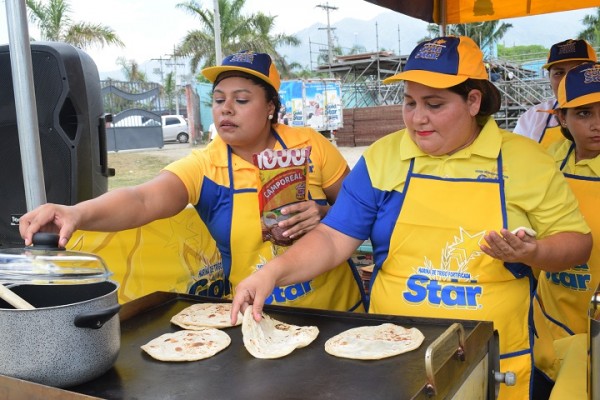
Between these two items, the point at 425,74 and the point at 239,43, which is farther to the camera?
the point at 239,43

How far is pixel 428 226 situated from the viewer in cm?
186

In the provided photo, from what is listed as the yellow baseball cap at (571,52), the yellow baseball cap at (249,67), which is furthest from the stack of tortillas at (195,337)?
the yellow baseball cap at (571,52)

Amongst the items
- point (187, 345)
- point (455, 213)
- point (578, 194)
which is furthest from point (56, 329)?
point (578, 194)

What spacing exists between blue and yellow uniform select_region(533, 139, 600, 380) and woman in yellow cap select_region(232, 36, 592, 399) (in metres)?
0.62

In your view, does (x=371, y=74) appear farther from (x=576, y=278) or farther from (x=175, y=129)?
(x=576, y=278)

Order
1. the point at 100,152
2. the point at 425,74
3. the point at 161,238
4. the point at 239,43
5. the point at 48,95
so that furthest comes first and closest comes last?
the point at 239,43
the point at 100,152
the point at 48,95
the point at 161,238
the point at 425,74

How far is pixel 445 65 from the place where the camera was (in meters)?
1.82

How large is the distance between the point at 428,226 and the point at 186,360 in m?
0.87

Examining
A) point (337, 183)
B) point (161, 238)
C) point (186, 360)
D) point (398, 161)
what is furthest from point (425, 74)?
point (161, 238)

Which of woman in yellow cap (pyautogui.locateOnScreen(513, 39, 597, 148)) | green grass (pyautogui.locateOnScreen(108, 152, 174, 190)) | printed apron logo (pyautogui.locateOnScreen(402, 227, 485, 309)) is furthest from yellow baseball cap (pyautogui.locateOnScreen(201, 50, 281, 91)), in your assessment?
green grass (pyautogui.locateOnScreen(108, 152, 174, 190))

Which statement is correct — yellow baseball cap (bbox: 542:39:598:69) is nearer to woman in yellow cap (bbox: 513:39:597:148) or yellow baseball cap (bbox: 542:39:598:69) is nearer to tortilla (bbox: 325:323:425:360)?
woman in yellow cap (bbox: 513:39:597:148)

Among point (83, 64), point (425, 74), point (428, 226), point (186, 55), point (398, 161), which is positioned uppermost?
point (186, 55)

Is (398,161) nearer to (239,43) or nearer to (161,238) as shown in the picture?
(161,238)

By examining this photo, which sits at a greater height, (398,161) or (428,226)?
(398,161)
